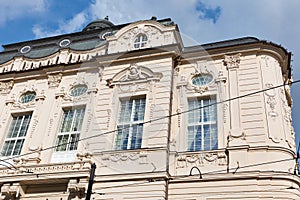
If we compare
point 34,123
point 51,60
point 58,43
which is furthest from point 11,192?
point 58,43

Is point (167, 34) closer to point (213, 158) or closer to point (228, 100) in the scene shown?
point (228, 100)

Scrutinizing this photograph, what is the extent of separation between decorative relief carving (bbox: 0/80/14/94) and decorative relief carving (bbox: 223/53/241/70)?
40.9ft

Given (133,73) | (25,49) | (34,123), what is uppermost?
(25,49)

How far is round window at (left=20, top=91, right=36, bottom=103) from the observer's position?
1950 centimetres

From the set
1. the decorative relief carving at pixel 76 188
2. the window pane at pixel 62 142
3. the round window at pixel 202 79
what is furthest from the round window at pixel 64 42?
the decorative relief carving at pixel 76 188

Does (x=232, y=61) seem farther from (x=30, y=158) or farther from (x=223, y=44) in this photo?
(x=30, y=158)

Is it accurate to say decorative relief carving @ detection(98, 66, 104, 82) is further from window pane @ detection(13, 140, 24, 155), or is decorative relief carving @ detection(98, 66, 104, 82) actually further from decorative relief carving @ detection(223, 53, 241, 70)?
decorative relief carving @ detection(223, 53, 241, 70)

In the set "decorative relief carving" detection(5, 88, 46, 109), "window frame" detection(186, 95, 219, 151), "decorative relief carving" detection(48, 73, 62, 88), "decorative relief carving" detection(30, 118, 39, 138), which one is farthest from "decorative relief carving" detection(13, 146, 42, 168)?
"window frame" detection(186, 95, 219, 151)

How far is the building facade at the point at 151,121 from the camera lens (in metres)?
13.7

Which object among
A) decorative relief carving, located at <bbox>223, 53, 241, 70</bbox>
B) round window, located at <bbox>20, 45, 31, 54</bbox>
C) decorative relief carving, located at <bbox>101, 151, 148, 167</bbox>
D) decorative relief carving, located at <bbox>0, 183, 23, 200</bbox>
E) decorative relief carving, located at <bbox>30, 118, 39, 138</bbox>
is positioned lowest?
decorative relief carving, located at <bbox>0, 183, 23, 200</bbox>

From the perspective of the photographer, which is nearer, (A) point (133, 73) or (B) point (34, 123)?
(A) point (133, 73)

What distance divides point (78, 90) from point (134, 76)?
3.42 m

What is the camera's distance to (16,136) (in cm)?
1811

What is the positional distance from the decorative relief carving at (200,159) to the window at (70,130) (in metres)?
5.28
